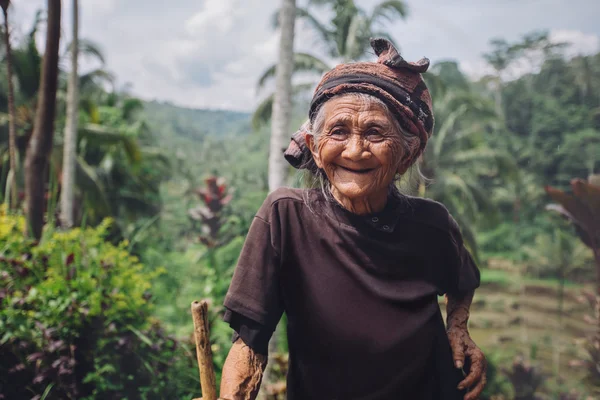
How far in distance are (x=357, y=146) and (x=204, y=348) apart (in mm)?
647

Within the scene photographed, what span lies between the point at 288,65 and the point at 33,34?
4485mm

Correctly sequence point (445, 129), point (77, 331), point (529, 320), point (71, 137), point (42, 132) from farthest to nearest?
point (529, 320) → point (445, 129) → point (71, 137) → point (42, 132) → point (77, 331)

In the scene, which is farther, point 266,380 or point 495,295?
point 495,295

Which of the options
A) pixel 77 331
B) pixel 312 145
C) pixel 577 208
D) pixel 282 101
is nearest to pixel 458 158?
pixel 577 208

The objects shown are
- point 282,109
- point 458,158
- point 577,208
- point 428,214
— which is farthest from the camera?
point 458,158

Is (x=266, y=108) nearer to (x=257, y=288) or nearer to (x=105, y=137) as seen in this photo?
(x=105, y=137)

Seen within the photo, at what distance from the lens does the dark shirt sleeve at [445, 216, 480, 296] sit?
1.39m

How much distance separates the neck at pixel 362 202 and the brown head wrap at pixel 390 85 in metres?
0.21

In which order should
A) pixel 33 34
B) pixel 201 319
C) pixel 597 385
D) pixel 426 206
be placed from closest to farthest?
1. pixel 201 319
2. pixel 426 206
3. pixel 597 385
4. pixel 33 34

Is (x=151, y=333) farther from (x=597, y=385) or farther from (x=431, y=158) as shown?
(x=431, y=158)

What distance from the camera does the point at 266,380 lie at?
3.58m

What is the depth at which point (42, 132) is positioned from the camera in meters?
2.82

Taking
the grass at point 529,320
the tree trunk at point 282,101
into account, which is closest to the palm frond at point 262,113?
the tree trunk at point 282,101

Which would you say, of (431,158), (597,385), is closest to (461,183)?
(431,158)
